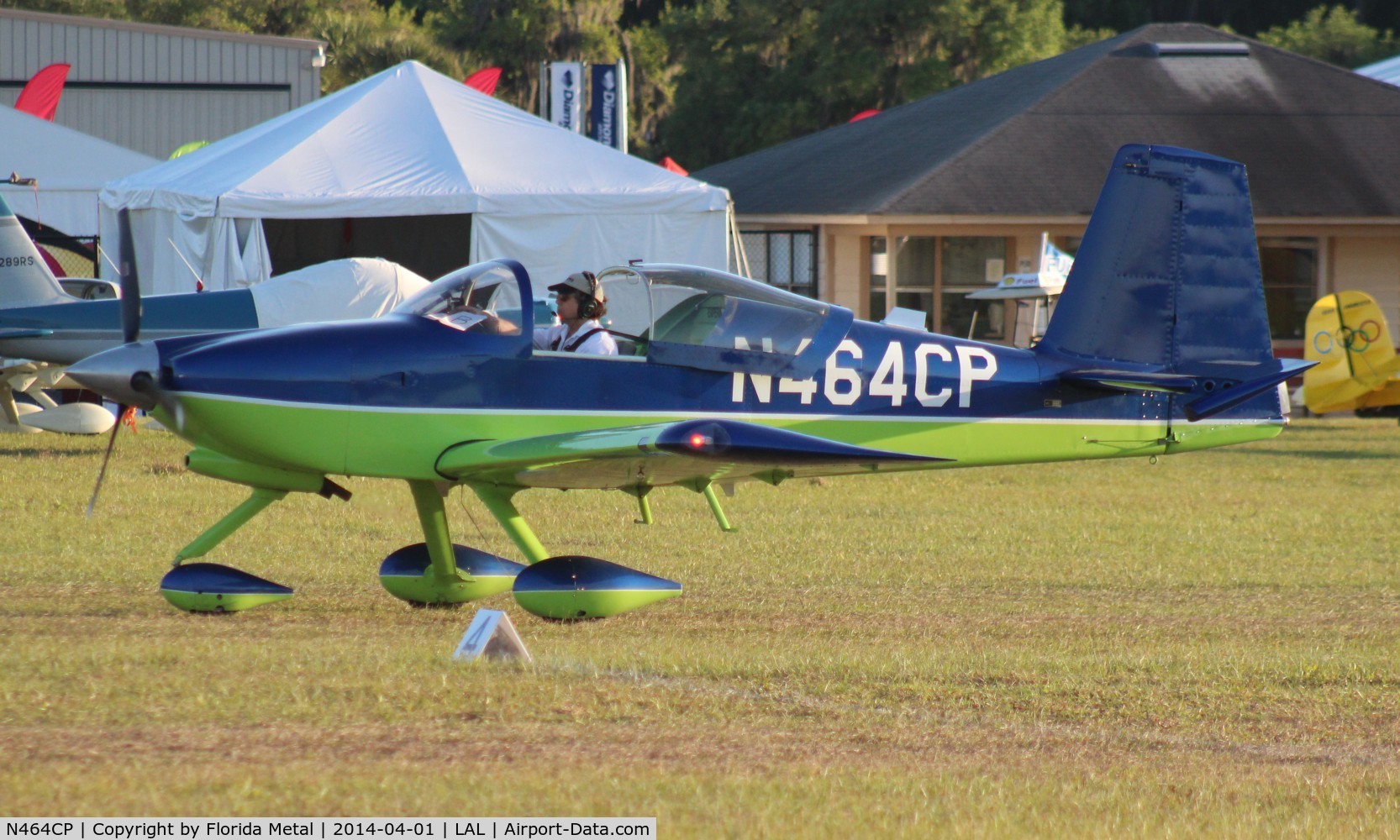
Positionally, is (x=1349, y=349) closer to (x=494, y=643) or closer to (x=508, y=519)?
(x=508, y=519)

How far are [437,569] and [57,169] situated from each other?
16279mm

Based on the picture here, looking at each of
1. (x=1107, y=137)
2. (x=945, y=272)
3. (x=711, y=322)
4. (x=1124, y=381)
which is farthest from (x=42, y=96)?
(x=1124, y=381)

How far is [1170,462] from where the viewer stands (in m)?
18.2

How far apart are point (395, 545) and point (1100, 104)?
64.4 feet

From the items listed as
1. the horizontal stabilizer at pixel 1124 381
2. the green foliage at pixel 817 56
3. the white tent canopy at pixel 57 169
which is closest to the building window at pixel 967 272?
the white tent canopy at pixel 57 169

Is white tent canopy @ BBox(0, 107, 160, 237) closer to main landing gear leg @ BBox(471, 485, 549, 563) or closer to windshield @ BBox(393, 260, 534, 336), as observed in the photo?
windshield @ BBox(393, 260, 534, 336)

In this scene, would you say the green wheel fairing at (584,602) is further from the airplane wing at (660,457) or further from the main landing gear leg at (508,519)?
the airplane wing at (660,457)

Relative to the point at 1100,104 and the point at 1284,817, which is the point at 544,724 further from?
the point at 1100,104

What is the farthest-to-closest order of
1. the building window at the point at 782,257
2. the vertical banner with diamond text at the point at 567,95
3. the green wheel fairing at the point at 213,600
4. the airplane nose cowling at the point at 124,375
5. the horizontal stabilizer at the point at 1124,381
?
the building window at the point at 782,257 → the vertical banner with diamond text at the point at 567,95 → the horizontal stabilizer at the point at 1124,381 → the green wheel fairing at the point at 213,600 → the airplane nose cowling at the point at 124,375

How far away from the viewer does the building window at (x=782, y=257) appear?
27.6 metres

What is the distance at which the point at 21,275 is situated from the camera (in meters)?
14.9

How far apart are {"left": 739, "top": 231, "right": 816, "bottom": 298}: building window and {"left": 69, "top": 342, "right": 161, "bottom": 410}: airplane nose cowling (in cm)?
2046

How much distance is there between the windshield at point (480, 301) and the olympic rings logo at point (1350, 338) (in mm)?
15859

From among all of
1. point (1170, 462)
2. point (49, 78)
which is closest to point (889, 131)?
point (1170, 462)
